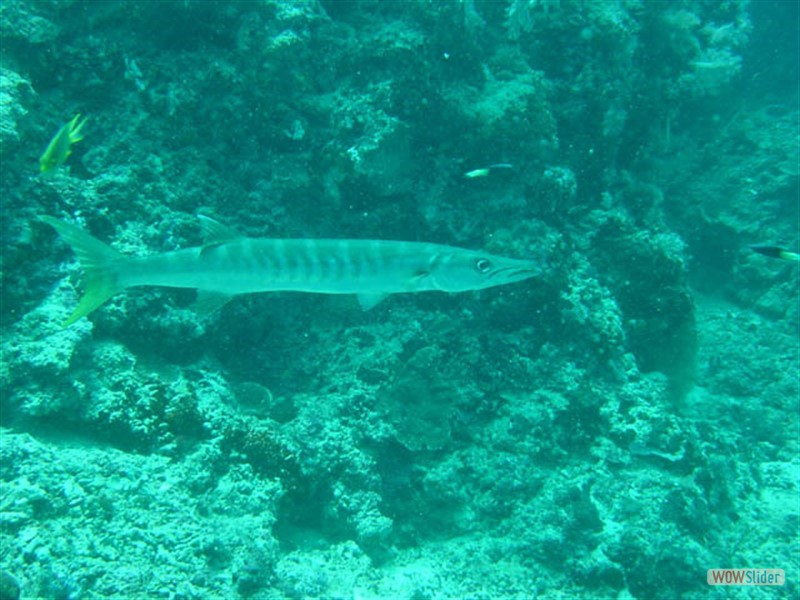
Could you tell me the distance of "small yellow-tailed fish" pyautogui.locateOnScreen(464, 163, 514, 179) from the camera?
6461 millimetres

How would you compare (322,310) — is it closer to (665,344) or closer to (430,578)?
(430,578)

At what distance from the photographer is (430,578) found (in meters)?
4.98

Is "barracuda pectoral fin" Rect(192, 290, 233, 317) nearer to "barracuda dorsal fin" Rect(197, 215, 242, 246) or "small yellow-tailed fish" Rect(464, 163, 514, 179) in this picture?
"barracuda dorsal fin" Rect(197, 215, 242, 246)

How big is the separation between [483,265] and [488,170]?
7.96 ft

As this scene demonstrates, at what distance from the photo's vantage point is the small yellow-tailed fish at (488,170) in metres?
6.46

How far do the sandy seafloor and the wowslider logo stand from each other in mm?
90

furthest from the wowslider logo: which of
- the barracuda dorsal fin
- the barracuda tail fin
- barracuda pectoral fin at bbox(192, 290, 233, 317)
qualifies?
the barracuda tail fin

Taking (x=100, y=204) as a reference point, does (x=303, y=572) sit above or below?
below

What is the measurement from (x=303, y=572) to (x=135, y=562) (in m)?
1.49

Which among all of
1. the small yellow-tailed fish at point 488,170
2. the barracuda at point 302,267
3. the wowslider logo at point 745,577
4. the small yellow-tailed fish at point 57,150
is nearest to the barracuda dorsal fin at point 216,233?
the barracuda at point 302,267

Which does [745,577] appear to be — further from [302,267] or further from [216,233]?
[216,233]

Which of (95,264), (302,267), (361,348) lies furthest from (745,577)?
(95,264)

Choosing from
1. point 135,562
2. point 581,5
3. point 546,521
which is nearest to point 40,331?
point 135,562

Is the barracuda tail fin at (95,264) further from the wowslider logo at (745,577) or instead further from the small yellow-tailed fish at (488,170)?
the wowslider logo at (745,577)
